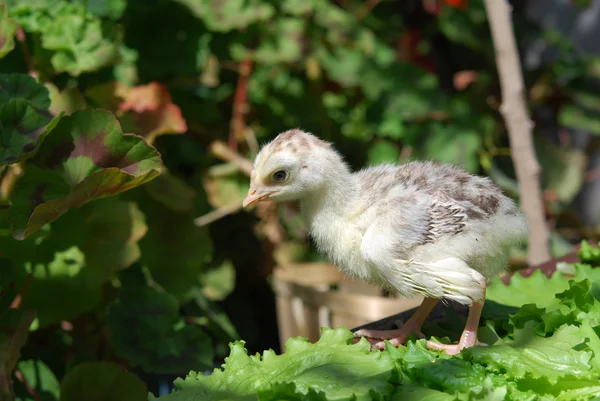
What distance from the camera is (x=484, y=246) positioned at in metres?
1.20

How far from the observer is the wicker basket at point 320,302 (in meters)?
2.26

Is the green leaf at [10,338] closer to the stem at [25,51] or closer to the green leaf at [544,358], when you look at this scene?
the stem at [25,51]

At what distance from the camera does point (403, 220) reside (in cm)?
118

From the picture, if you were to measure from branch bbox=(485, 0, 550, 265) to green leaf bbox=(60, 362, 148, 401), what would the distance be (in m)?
1.25

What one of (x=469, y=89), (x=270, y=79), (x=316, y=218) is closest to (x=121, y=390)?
(x=316, y=218)

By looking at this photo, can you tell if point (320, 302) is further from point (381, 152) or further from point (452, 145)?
point (452, 145)

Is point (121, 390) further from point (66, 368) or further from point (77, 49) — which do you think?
point (77, 49)

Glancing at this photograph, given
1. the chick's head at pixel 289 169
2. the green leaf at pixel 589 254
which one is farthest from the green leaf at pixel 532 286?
the chick's head at pixel 289 169

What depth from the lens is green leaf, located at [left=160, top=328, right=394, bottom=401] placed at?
989 millimetres

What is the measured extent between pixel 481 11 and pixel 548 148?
0.62 m

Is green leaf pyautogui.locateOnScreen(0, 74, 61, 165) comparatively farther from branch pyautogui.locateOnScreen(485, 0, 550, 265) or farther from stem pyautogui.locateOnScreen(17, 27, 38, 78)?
branch pyautogui.locateOnScreen(485, 0, 550, 265)

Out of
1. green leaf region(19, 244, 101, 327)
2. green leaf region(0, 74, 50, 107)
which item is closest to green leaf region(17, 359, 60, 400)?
green leaf region(19, 244, 101, 327)

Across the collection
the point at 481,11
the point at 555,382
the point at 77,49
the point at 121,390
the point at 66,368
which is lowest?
the point at 66,368

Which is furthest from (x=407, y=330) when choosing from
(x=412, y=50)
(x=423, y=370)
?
(x=412, y=50)
